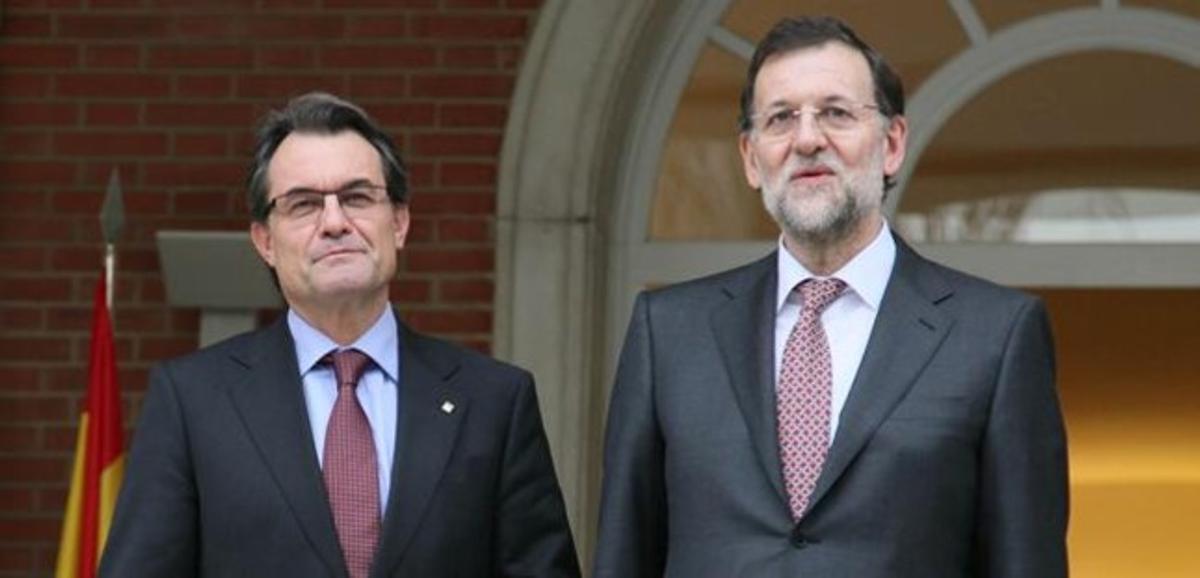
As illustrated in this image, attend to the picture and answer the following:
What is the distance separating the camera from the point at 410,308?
7.14m

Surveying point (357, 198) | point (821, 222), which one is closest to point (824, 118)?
point (821, 222)

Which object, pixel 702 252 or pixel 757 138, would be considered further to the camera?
pixel 702 252

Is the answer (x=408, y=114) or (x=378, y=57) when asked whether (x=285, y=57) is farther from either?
(x=408, y=114)

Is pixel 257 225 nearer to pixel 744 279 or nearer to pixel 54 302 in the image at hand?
pixel 744 279

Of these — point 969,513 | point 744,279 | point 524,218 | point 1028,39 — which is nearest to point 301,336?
point 744,279

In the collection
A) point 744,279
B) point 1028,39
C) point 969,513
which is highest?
point 1028,39

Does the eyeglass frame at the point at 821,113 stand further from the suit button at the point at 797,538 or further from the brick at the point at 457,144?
the brick at the point at 457,144

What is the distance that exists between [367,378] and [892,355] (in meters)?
0.88

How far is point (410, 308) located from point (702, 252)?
0.75 meters

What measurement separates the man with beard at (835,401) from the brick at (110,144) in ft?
10.4

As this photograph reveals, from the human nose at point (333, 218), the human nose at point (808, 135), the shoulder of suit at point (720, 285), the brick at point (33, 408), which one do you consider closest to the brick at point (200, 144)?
the brick at point (33, 408)

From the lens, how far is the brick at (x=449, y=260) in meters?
7.13

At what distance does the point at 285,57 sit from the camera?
7234 mm

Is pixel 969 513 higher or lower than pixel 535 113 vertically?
lower
